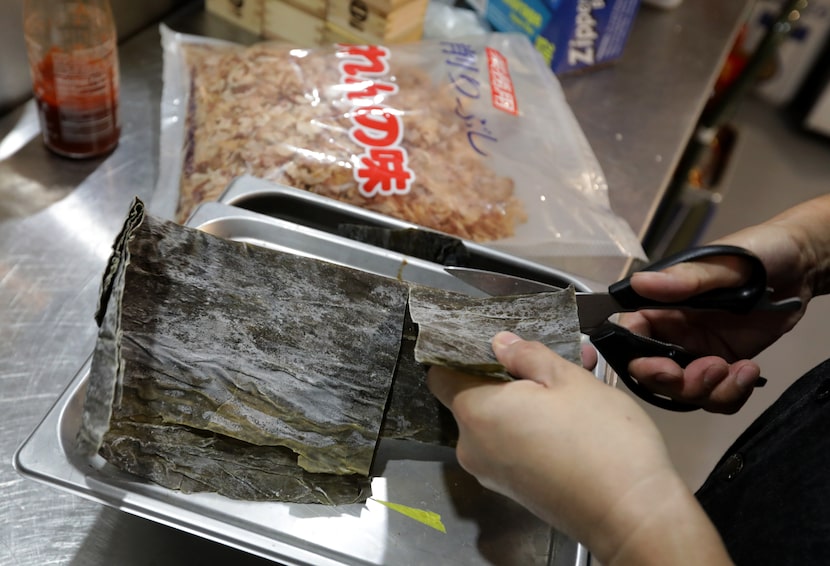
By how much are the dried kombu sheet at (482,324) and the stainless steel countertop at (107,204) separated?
0.25 metres

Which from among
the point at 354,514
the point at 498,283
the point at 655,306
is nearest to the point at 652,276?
the point at 655,306

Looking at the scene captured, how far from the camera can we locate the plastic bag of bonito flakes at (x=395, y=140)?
2.75 ft

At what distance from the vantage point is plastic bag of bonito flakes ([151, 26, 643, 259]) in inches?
33.0

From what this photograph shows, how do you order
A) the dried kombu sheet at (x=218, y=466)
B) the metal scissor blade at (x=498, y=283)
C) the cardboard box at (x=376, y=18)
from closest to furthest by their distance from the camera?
1. the dried kombu sheet at (x=218, y=466)
2. the metal scissor blade at (x=498, y=283)
3. the cardboard box at (x=376, y=18)

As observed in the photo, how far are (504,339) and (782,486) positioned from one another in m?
0.26

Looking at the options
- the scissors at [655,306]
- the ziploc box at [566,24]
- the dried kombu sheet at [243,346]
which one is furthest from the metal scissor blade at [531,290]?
the ziploc box at [566,24]

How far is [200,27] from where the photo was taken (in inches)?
45.8

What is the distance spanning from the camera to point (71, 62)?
0.80m

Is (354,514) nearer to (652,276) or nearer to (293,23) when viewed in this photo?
(652,276)

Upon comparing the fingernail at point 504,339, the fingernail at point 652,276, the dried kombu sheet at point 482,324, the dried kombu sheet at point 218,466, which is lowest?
the dried kombu sheet at point 218,466

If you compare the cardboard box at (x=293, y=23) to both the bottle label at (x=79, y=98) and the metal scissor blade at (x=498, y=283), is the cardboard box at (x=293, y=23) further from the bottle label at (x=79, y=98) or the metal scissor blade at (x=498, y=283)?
the metal scissor blade at (x=498, y=283)

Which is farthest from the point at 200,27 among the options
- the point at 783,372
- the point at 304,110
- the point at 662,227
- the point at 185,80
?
the point at 783,372

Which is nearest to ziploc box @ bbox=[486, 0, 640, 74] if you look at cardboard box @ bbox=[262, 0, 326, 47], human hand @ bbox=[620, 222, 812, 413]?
cardboard box @ bbox=[262, 0, 326, 47]

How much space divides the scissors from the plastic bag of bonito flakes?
24 centimetres
